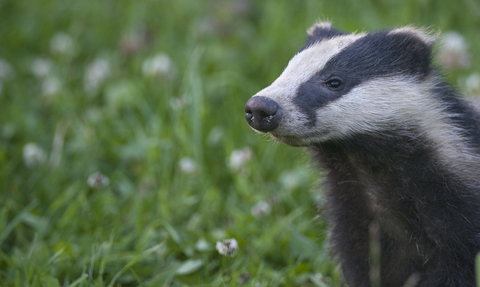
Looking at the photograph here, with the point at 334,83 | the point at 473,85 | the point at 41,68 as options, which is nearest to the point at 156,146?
the point at 334,83

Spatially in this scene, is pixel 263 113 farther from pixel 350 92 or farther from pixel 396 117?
pixel 396 117

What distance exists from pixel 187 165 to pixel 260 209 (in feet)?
2.68

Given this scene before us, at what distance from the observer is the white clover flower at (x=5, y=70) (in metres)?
5.48

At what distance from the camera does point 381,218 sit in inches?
113

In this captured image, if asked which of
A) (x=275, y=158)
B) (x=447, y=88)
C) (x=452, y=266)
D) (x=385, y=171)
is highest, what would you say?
(x=447, y=88)

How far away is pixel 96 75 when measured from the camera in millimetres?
5652

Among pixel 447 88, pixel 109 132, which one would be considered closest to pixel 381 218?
pixel 447 88

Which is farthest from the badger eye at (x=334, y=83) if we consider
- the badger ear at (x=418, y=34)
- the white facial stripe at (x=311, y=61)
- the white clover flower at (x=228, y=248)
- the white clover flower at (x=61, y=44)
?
the white clover flower at (x=61, y=44)

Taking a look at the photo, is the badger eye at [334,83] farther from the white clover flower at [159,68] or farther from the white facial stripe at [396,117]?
the white clover flower at [159,68]

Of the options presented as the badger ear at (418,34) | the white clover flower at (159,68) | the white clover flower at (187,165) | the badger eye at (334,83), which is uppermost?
the badger ear at (418,34)

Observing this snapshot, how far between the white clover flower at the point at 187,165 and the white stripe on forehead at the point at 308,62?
1.58 metres

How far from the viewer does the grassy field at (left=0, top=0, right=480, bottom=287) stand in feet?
11.0

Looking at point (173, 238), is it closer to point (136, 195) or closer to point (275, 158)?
point (136, 195)

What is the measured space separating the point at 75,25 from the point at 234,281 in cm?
479
